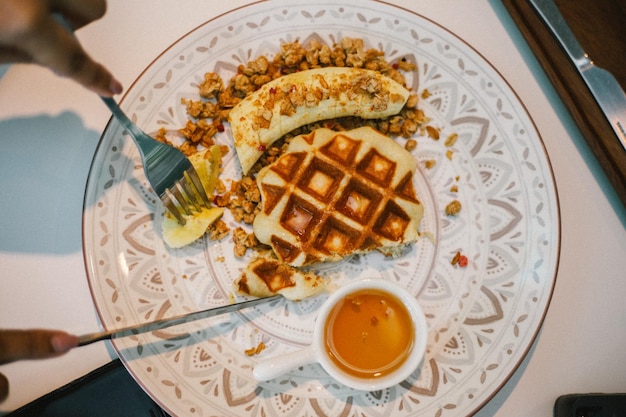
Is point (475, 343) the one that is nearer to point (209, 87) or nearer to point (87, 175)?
point (209, 87)

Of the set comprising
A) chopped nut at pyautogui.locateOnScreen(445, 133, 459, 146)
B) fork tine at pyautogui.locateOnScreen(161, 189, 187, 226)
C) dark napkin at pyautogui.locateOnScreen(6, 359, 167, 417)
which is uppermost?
chopped nut at pyautogui.locateOnScreen(445, 133, 459, 146)

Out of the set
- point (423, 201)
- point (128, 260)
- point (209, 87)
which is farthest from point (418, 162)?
point (128, 260)

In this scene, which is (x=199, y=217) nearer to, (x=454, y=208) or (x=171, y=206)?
(x=171, y=206)

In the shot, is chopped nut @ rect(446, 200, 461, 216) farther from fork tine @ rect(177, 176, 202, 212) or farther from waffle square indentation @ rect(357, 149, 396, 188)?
fork tine @ rect(177, 176, 202, 212)

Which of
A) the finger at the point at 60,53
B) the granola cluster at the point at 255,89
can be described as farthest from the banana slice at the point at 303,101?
the finger at the point at 60,53

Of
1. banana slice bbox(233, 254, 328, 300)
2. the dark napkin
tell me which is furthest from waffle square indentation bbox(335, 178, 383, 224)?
the dark napkin

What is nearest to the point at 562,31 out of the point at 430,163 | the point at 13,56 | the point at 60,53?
the point at 430,163
